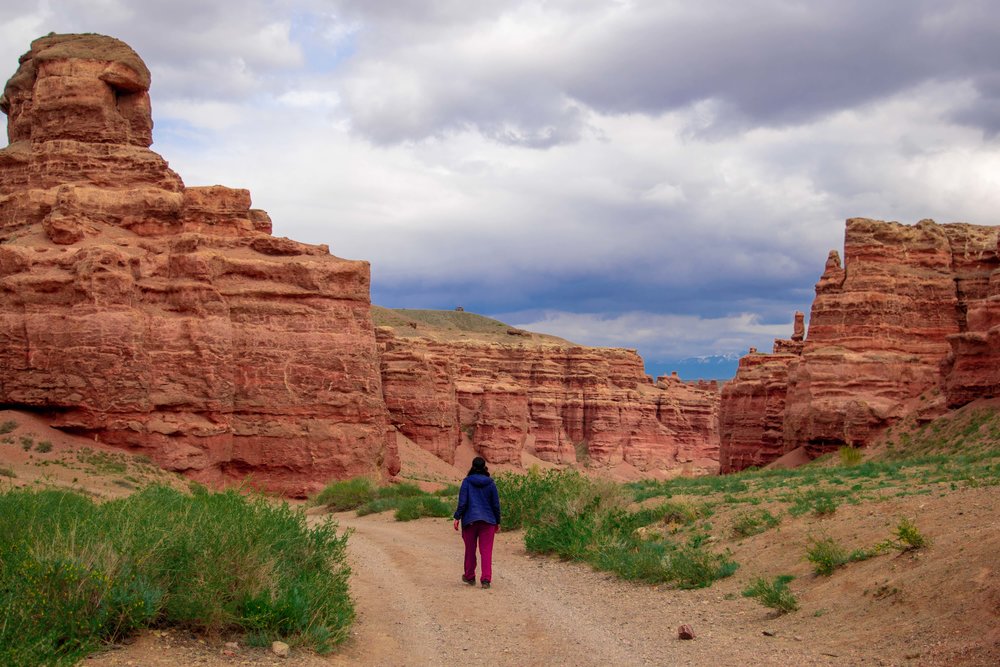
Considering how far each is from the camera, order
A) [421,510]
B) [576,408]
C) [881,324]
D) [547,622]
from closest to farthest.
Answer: [547,622] < [421,510] < [881,324] < [576,408]

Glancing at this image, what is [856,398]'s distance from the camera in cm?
4369

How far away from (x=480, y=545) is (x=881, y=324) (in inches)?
1455

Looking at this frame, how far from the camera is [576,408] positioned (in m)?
100

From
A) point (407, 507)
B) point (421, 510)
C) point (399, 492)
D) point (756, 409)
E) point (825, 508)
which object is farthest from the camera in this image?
point (756, 409)

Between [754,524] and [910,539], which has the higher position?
[910,539]

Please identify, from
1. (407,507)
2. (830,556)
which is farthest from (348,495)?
(830,556)

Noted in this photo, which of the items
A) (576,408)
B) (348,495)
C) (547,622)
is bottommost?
(547,622)

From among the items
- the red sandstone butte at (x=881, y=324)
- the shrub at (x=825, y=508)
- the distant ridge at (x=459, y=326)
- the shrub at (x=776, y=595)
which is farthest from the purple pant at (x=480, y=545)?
the distant ridge at (x=459, y=326)

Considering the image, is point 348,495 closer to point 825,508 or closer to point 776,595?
point 825,508

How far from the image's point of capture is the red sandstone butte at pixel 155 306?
32469 mm

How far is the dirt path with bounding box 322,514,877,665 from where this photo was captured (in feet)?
31.0

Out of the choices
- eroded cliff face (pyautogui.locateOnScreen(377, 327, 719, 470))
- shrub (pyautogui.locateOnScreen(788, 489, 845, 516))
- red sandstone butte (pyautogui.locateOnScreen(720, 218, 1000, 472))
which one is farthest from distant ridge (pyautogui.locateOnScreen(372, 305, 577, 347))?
shrub (pyautogui.locateOnScreen(788, 489, 845, 516))

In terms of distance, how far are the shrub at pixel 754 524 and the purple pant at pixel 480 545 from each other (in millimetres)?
4386

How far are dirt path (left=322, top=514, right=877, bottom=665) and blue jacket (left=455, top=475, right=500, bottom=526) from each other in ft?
3.35
